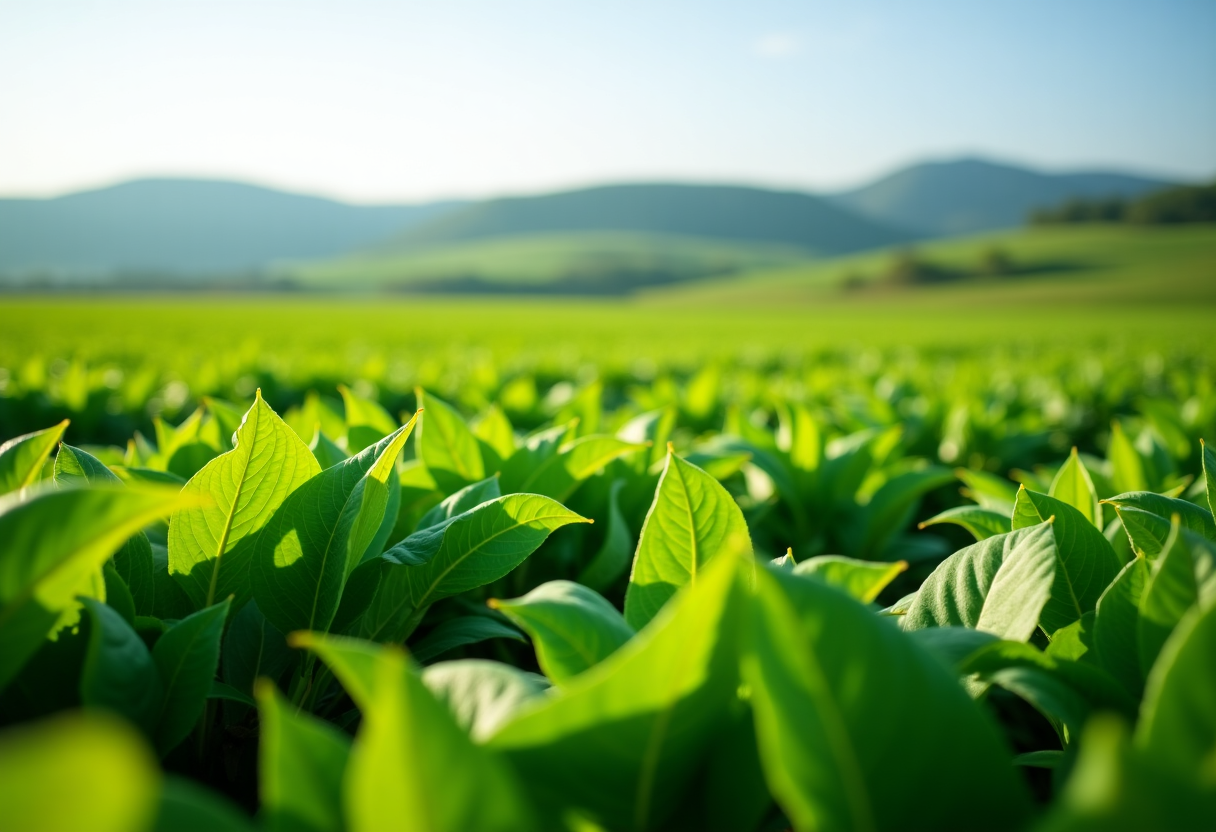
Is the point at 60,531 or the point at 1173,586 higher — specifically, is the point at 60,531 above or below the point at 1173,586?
above

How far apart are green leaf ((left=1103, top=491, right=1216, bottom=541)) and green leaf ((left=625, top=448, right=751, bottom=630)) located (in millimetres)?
790

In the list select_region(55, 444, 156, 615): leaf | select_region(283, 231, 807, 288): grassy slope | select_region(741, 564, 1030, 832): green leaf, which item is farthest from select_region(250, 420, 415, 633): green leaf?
select_region(283, 231, 807, 288): grassy slope

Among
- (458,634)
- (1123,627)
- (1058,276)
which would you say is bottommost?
(1058,276)

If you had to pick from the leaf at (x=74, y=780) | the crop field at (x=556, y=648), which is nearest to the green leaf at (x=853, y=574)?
the crop field at (x=556, y=648)

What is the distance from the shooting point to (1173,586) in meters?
0.94

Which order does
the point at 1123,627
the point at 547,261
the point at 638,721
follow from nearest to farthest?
the point at 638,721 < the point at 1123,627 < the point at 547,261

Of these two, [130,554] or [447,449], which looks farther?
[447,449]

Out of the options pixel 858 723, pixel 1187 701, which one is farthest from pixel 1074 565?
pixel 858 723

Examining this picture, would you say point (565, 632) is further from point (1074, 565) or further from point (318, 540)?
point (1074, 565)

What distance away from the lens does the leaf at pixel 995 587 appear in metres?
1.04

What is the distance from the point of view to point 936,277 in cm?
8450

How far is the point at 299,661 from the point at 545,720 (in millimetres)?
763

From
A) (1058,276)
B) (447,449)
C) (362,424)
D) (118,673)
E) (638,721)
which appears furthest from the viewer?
(1058,276)

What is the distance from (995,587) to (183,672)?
114 cm
